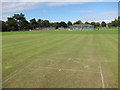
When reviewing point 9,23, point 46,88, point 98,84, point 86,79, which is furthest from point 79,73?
point 9,23

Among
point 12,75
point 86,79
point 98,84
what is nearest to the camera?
point 98,84

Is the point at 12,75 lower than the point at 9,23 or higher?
lower

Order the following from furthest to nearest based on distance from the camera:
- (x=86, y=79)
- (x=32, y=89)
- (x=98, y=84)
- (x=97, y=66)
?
(x=97, y=66) < (x=86, y=79) < (x=98, y=84) < (x=32, y=89)

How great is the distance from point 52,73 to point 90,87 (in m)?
2.24

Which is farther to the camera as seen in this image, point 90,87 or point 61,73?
point 61,73

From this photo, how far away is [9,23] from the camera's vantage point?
9094 centimetres

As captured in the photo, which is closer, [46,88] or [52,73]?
[46,88]

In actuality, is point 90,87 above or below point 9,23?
below

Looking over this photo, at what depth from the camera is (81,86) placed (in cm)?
501

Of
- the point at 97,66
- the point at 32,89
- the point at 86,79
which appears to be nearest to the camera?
the point at 32,89

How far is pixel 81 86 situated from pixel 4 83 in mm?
3495

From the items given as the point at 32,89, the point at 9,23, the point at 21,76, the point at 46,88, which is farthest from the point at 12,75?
the point at 9,23

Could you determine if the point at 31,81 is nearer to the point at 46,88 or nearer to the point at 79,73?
the point at 46,88

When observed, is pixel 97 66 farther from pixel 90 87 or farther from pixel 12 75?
pixel 12 75
